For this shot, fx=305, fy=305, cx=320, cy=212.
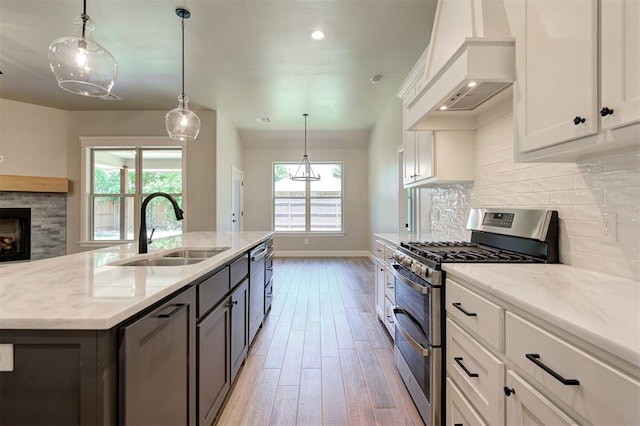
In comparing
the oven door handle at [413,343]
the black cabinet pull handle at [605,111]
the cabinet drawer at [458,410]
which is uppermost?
the black cabinet pull handle at [605,111]

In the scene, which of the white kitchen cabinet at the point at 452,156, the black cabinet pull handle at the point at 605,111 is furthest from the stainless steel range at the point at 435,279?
the black cabinet pull handle at the point at 605,111

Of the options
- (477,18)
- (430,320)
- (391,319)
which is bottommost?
(391,319)

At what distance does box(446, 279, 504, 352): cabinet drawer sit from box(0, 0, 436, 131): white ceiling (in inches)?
97.5

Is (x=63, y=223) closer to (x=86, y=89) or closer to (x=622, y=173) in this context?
(x=86, y=89)

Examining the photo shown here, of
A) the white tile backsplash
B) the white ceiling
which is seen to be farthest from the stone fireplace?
the white tile backsplash

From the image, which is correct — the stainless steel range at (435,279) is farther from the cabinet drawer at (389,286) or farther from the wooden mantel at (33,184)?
the wooden mantel at (33,184)

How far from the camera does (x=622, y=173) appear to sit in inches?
50.9

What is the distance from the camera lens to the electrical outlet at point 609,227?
1330 mm

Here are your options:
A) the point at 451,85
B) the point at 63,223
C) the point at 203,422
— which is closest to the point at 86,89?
the point at 203,422

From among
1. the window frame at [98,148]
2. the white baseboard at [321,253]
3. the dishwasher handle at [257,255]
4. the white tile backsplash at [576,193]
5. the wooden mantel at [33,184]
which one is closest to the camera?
Answer: the white tile backsplash at [576,193]

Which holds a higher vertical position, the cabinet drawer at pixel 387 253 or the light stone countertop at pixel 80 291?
the light stone countertop at pixel 80 291

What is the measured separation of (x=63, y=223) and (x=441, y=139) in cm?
662

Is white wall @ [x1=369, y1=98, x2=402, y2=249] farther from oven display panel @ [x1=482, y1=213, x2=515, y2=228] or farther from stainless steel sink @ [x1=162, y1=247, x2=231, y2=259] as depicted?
stainless steel sink @ [x1=162, y1=247, x2=231, y2=259]

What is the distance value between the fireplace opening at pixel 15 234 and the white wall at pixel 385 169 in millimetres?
6242
